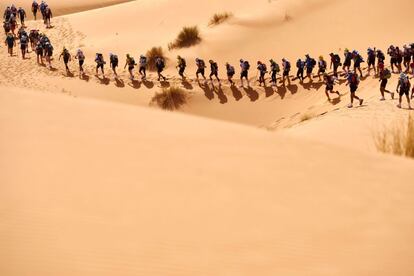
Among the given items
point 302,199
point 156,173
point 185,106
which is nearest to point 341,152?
point 302,199

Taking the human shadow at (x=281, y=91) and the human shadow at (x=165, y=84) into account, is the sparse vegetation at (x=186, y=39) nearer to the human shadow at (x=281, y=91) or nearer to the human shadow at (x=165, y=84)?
the human shadow at (x=165, y=84)

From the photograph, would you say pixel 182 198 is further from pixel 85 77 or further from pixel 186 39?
pixel 186 39

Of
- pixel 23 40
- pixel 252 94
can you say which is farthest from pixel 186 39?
pixel 23 40

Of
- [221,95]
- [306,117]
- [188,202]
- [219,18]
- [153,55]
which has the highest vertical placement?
[219,18]

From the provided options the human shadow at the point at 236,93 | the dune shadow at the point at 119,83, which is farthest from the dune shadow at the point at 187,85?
the dune shadow at the point at 119,83

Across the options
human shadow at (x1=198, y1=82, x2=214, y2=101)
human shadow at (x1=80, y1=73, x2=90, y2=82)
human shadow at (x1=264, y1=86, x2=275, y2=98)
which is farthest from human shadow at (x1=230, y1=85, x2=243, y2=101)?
human shadow at (x1=80, y1=73, x2=90, y2=82)
